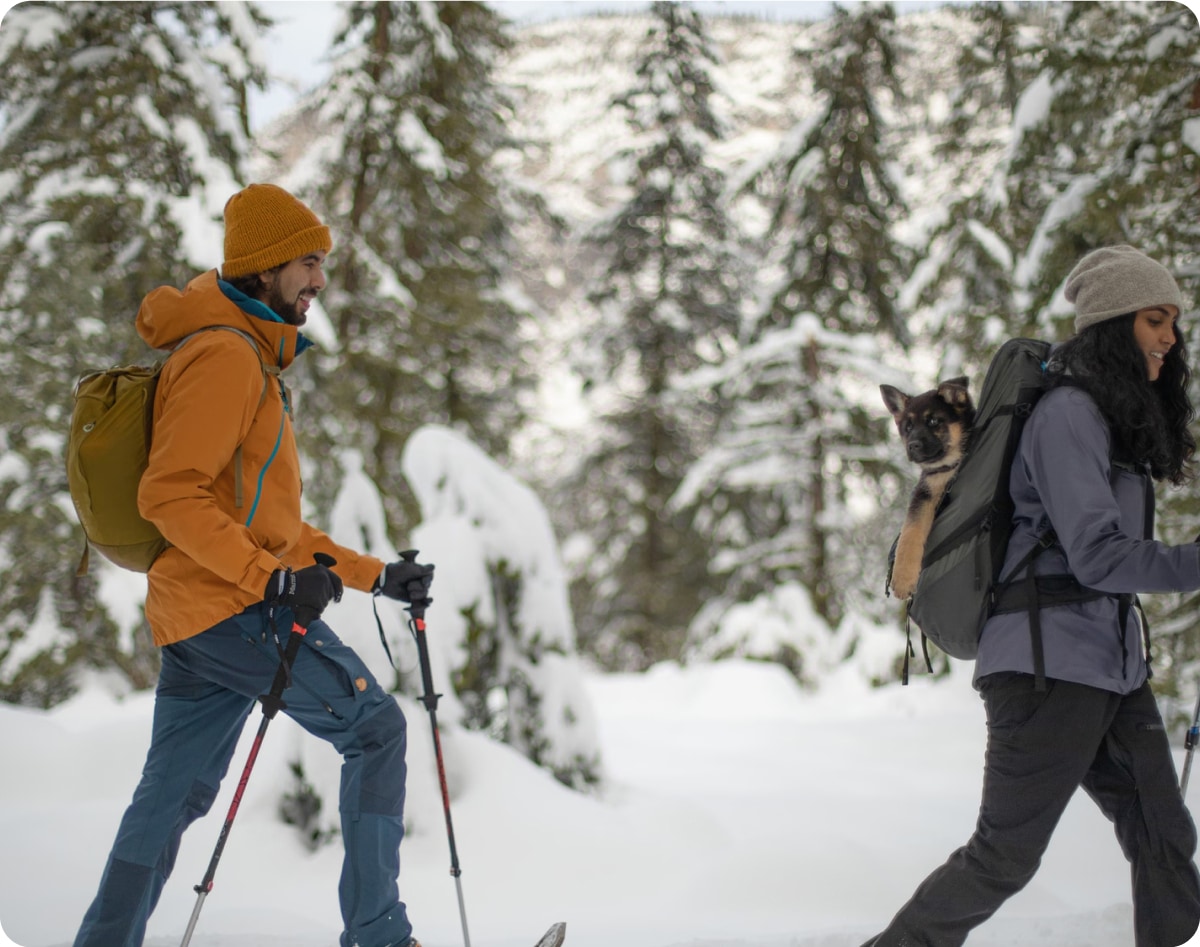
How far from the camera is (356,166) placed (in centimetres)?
1004

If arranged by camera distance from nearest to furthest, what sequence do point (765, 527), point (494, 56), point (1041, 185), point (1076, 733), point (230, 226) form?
point (1076, 733) < point (230, 226) < point (1041, 185) < point (494, 56) < point (765, 527)

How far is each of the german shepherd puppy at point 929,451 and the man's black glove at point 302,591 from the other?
5.58 feet

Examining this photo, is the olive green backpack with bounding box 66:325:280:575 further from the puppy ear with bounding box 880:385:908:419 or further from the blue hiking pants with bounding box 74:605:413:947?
the puppy ear with bounding box 880:385:908:419

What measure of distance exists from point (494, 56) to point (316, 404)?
24.6 feet

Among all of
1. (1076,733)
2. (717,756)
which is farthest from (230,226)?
(717,756)

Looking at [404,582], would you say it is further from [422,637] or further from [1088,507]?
[1088,507]

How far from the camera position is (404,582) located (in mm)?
2859

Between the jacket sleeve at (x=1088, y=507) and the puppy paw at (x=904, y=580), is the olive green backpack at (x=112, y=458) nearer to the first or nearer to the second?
the puppy paw at (x=904, y=580)

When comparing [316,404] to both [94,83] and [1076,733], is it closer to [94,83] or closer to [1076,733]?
[94,83]

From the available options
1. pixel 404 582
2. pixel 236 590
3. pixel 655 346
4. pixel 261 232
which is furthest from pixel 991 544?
pixel 655 346

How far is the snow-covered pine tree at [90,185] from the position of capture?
19.0ft

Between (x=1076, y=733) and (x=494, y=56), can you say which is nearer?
(x=1076, y=733)

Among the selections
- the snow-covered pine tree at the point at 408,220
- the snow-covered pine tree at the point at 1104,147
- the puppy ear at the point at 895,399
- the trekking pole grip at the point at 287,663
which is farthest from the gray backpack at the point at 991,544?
the snow-covered pine tree at the point at 408,220

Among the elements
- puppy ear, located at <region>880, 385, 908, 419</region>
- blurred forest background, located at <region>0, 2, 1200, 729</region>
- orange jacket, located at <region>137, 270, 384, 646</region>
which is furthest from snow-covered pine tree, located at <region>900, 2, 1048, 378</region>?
orange jacket, located at <region>137, 270, 384, 646</region>
